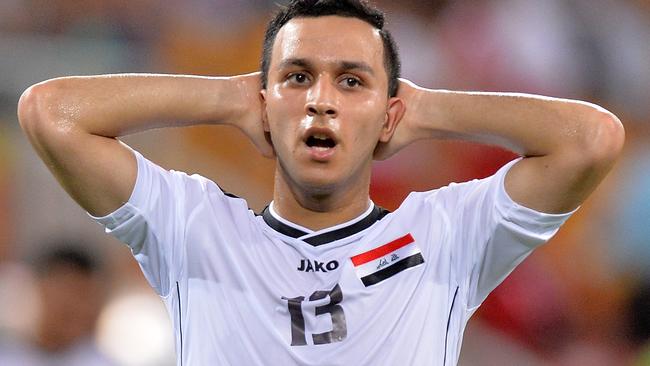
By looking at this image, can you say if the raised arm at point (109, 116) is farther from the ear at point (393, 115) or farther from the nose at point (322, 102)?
the ear at point (393, 115)

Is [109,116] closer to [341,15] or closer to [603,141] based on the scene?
[341,15]

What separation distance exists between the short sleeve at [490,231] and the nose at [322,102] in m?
0.44

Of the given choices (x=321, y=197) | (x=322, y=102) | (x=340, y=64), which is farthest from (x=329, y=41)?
(x=321, y=197)

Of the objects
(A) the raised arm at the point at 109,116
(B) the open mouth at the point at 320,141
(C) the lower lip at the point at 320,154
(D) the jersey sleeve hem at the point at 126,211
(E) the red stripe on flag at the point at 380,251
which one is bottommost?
(E) the red stripe on flag at the point at 380,251

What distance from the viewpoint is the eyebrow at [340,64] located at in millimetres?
2500

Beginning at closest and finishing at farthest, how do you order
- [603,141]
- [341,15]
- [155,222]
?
[603,141] → [155,222] → [341,15]

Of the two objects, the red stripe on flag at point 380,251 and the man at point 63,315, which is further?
the man at point 63,315

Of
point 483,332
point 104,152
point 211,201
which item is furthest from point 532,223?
point 483,332

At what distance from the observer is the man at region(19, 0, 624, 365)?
239 centimetres

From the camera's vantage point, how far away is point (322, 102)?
2.44 m

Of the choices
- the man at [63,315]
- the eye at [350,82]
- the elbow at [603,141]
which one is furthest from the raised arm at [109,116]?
the man at [63,315]

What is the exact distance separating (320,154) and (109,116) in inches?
21.8

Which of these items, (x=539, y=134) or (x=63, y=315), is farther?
(x=63, y=315)

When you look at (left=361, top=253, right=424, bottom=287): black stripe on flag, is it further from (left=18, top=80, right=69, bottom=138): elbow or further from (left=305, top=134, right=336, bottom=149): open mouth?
(left=18, top=80, right=69, bottom=138): elbow
